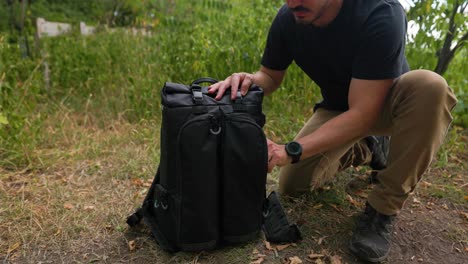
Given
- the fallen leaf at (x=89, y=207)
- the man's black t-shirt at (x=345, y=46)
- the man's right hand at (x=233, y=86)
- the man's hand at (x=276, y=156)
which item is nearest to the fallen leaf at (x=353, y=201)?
the man's black t-shirt at (x=345, y=46)

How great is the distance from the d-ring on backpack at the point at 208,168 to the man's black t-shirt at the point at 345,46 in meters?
0.41

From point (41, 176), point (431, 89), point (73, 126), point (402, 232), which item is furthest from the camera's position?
point (73, 126)

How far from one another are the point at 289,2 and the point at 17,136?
6.52 ft

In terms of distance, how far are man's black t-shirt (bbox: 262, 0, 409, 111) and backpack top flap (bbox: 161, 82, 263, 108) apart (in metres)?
0.42

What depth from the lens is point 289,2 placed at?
Result: 1.58 metres

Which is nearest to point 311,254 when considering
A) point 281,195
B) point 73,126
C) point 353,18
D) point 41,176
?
point 281,195

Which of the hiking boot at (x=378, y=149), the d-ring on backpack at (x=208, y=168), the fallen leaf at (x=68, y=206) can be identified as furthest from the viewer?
the hiking boot at (x=378, y=149)

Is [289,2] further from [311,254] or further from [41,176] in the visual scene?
[41,176]

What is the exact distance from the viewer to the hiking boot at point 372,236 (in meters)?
1.63

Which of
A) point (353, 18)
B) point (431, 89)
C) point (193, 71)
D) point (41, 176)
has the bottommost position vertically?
point (41, 176)

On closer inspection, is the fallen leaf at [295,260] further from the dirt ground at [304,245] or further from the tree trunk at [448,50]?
the tree trunk at [448,50]

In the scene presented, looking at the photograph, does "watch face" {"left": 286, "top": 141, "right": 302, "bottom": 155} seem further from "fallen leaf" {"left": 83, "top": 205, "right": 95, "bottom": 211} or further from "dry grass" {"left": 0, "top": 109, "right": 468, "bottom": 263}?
"fallen leaf" {"left": 83, "top": 205, "right": 95, "bottom": 211}

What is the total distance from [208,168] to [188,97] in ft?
0.95

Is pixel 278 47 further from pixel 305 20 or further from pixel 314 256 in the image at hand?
pixel 314 256
